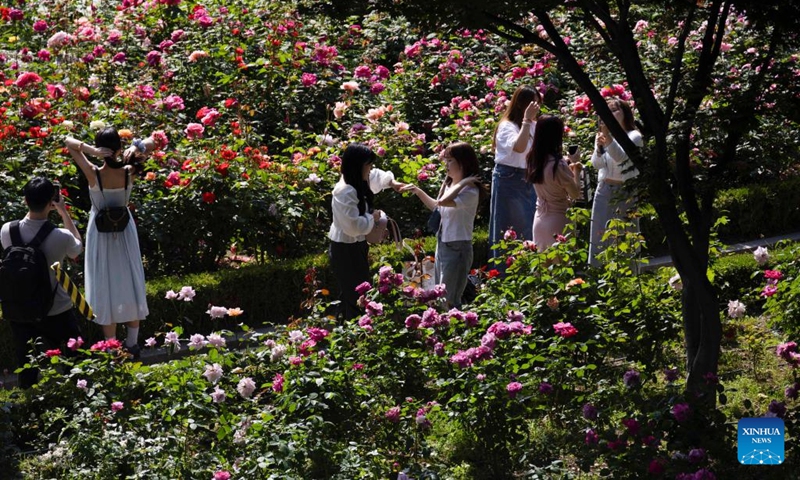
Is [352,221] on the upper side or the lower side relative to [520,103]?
lower

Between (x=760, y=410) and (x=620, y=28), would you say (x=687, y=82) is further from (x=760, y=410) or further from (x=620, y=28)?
(x=760, y=410)

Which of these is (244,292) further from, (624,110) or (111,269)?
(624,110)

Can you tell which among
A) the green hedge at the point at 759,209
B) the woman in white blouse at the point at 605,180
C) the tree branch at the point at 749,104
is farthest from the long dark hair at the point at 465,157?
the green hedge at the point at 759,209

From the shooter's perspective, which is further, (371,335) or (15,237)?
(15,237)

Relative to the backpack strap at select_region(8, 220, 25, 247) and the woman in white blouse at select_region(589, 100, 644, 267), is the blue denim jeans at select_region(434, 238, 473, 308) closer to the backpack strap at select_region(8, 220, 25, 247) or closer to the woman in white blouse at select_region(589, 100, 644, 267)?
the woman in white blouse at select_region(589, 100, 644, 267)

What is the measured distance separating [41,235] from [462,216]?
2.49 m

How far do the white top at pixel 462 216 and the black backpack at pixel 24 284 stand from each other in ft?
7.90

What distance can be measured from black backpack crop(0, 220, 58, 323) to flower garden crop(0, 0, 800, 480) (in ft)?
1.22

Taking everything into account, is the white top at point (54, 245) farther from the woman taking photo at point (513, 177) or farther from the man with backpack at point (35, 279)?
the woman taking photo at point (513, 177)

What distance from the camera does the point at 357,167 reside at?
7.11 m

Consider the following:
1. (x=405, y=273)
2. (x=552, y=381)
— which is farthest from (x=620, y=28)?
(x=405, y=273)

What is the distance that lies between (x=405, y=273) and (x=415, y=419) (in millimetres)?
2376

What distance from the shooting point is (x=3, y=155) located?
29.0 ft

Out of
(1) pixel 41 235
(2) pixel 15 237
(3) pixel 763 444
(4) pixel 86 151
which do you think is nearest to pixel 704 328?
(3) pixel 763 444
